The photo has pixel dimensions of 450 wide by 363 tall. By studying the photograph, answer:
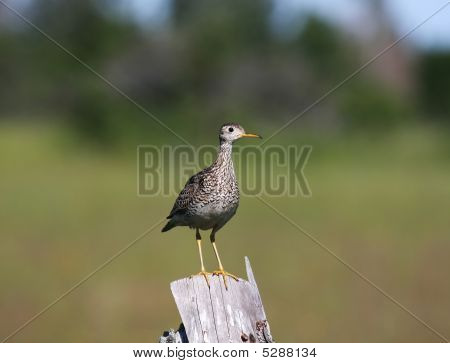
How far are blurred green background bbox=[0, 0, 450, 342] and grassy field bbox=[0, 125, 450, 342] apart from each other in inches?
2.6

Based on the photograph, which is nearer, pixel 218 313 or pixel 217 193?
pixel 218 313

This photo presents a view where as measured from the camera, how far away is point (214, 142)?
3472 centimetres

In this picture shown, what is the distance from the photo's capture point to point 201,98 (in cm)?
4253

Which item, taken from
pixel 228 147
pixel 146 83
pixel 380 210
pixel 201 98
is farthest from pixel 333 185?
pixel 228 147

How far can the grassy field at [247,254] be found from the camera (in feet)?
48.9

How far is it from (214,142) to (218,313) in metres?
28.0

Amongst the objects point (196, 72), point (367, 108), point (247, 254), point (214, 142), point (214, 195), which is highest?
point (196, 72)

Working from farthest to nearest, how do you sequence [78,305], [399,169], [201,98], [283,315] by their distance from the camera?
[201,98] < [399,169] < [78,305] < [283,315]

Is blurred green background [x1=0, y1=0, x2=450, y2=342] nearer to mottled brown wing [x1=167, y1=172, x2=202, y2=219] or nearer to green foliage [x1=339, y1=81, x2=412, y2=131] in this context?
green foliage [x1=339, y1=81, x2=412, y2=131]

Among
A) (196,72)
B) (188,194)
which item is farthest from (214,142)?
(188,194)

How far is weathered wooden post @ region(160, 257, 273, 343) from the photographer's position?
6727 mm

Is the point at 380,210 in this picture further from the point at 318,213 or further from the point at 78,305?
the point at 78,305

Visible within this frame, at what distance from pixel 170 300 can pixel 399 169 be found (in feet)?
83.3

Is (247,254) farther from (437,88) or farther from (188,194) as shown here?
(437,88)
